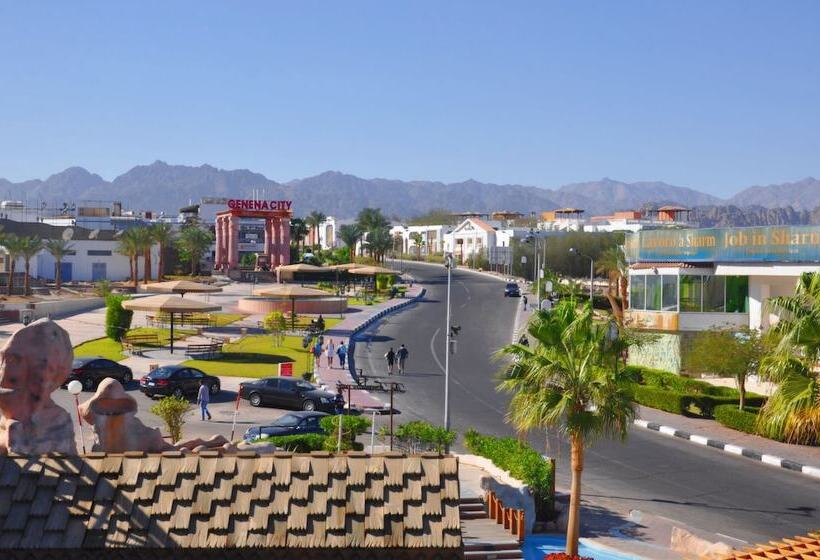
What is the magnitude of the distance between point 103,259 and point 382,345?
52638mm

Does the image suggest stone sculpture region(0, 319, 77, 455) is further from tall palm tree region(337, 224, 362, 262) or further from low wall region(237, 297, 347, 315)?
tall palm tree region(337, 224, 362, 262)

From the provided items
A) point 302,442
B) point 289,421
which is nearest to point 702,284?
point 289,421

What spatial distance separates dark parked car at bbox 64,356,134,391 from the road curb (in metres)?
17.6

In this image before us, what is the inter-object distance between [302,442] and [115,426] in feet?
28.0

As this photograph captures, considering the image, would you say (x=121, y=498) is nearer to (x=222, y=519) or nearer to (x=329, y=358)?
(x=222, y=519)

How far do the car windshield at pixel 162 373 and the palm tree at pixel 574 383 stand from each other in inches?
777

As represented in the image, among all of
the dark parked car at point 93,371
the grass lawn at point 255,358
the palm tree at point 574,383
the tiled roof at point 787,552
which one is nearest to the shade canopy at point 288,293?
the grass lawn at point 255,358

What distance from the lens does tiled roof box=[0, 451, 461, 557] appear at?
9.31 m

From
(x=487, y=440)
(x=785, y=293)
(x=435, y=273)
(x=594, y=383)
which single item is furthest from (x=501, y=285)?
(x=594, y=383)

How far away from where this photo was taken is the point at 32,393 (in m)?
12.5

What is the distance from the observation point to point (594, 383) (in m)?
13.4

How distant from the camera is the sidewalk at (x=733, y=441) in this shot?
24739mm

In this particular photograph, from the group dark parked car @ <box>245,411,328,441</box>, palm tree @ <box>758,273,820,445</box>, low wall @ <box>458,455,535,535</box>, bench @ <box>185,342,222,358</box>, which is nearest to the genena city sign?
bench @ <box>185,342,222,358</box>

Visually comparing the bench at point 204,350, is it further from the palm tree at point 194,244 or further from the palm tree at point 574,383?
the palm tree at point 194,244
